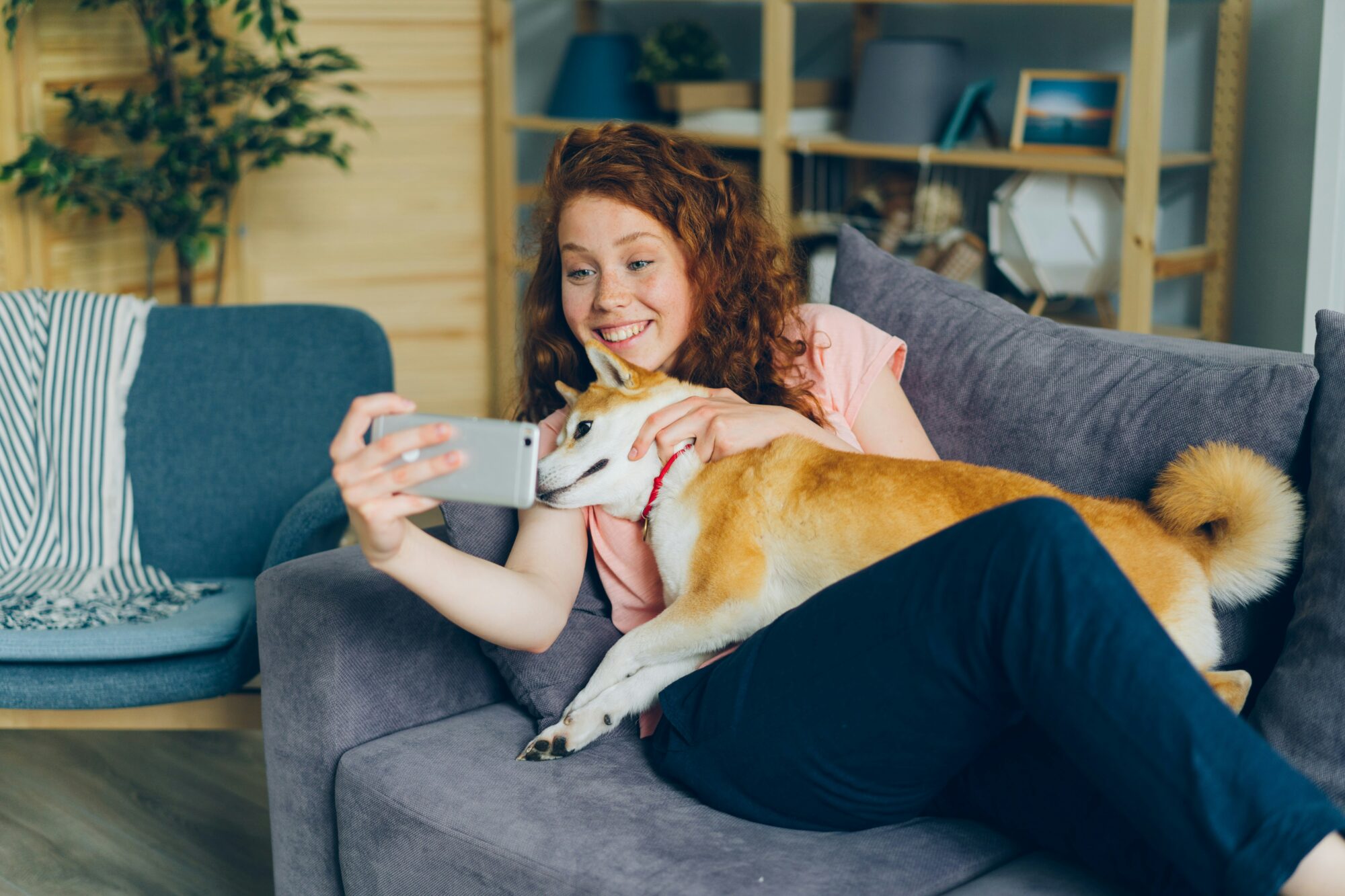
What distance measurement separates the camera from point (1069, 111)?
8.93 feet

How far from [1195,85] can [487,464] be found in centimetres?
225

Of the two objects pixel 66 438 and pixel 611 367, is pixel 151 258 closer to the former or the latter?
pixel 66 438

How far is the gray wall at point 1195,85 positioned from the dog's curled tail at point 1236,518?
1309mm

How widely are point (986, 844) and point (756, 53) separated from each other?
3.06m

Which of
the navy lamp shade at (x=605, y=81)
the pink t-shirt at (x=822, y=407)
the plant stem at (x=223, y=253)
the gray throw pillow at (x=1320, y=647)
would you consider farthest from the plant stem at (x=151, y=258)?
the gray throw pillow at (x=1320, y=647)

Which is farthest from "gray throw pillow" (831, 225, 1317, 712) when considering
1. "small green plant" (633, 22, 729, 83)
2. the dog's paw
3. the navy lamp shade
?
the navy lamp shade

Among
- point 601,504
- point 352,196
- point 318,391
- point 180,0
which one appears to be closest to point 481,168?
point 352,196

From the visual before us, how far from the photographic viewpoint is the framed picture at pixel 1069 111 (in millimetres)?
2654

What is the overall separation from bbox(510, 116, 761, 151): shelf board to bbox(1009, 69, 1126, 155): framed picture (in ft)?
2.40

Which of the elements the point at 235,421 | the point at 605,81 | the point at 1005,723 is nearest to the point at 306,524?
the point at 235,421

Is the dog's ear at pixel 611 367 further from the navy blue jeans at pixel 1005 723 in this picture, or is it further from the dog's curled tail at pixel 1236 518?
the dog's curled tail at pixel 1236 518

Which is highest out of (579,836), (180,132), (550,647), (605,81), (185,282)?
(605,81)

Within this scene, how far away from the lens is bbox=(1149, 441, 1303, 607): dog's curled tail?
1295 mm

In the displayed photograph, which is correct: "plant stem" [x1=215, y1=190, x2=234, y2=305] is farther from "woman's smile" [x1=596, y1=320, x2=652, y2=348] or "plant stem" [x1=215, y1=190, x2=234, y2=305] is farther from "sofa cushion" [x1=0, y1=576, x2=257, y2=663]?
"woman's smile" [x1=596, y1=320, x2=652, y2=348]
